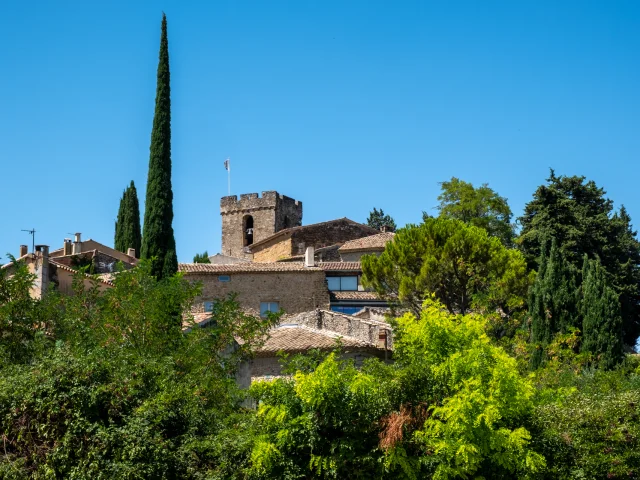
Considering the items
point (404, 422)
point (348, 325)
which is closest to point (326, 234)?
point (348, 325)

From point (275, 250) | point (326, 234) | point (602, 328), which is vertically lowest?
point (602, 328)

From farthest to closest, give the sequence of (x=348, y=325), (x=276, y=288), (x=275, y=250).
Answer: (x=275, y=250)
(x=276, y=288)
(x=348, y=325)

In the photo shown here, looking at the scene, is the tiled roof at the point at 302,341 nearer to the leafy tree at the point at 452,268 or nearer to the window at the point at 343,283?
the leafy tree at the point at 452,268

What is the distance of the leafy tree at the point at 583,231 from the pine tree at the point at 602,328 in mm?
11622

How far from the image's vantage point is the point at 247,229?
79.0 m

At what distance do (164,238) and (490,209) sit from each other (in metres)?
27.8

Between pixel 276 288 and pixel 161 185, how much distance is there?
13.3 meters

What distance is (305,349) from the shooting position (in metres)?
31.7

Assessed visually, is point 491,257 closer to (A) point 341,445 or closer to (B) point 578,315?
(B) point 578,315

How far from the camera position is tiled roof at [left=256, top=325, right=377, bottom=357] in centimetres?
3130

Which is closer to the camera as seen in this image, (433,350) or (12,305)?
(433,350)

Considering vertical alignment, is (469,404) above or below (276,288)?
below

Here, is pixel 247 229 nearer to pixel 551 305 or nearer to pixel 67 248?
pixel 67 248

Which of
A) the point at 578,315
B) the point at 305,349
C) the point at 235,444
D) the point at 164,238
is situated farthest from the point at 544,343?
the point at 235,444
